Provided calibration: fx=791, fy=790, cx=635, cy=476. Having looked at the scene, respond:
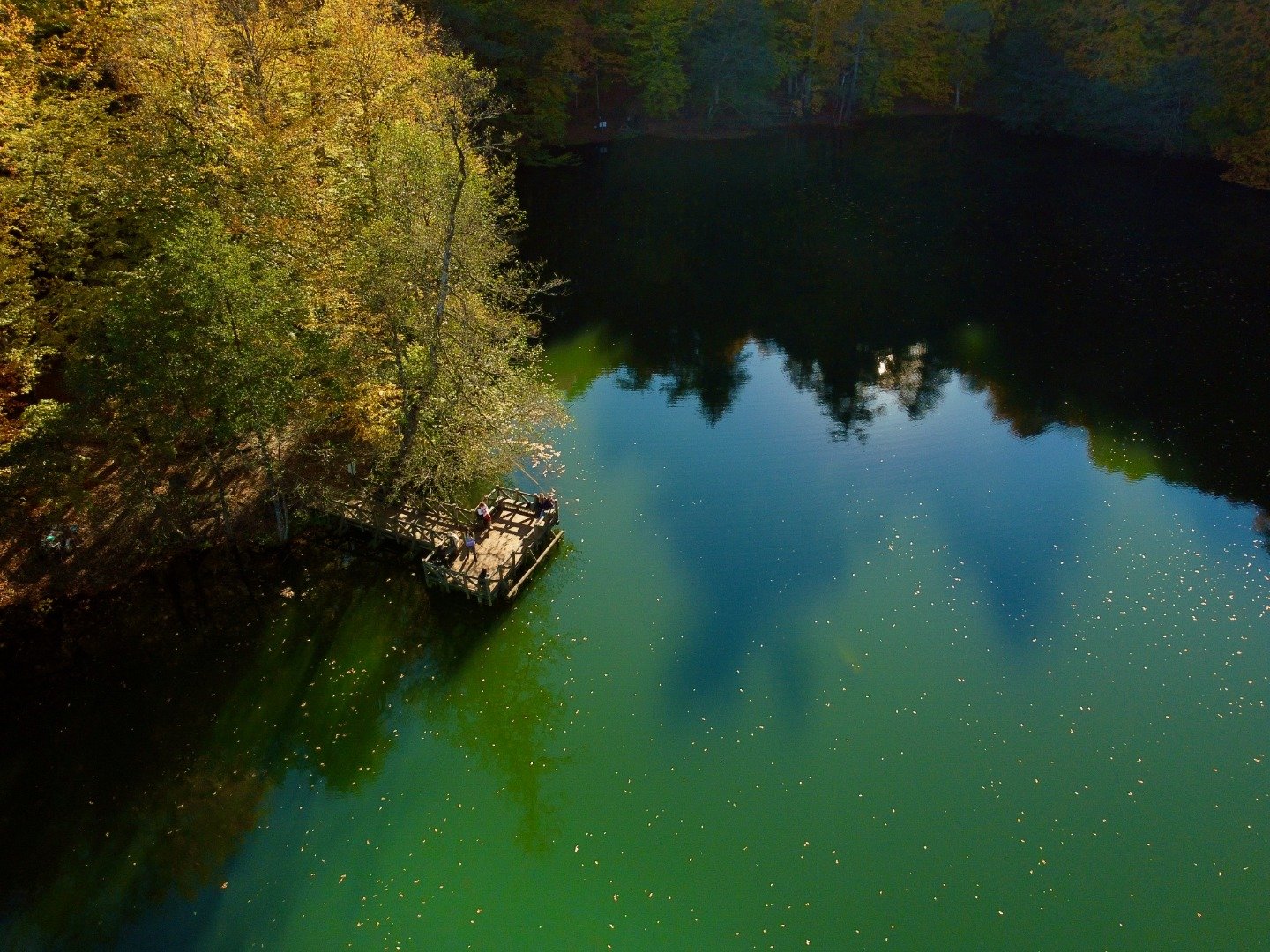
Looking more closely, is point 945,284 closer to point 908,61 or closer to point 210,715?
point 908,61

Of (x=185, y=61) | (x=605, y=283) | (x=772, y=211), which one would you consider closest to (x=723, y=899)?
(x=185, y=61)

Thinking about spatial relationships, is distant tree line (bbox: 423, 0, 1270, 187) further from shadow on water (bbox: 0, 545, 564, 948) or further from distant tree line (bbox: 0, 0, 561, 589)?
shadow on water (bbox: 0, 545, 564, 948)

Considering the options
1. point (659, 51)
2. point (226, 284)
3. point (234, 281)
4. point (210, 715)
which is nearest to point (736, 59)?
point (659, 51)

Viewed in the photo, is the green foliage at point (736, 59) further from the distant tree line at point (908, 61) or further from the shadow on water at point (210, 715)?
the shadow on water at point (210, 715)

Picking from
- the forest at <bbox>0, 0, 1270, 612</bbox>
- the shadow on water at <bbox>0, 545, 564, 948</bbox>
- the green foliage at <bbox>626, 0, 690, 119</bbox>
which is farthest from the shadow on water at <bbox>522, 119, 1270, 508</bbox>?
the shadow on water at <bbox>0, 545, 564, 948</bbox>

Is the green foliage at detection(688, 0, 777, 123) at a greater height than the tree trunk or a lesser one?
greater

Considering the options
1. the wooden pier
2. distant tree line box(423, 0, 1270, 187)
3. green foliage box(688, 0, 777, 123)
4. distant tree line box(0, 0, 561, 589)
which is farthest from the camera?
green foliage box(688, 0, 777, 123)

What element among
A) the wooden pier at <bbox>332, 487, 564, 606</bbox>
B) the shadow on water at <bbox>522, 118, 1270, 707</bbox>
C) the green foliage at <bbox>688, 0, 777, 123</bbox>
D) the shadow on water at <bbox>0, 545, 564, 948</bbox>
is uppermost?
the green foliage at <bbox>688, 0, 777, 123</bbox>
